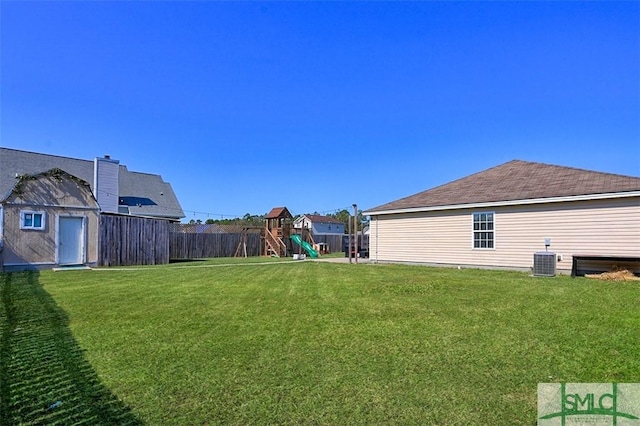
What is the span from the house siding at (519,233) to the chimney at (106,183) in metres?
18.5

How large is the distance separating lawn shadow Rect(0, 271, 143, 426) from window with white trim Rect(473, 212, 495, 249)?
13.2m

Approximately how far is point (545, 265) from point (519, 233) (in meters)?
2.14

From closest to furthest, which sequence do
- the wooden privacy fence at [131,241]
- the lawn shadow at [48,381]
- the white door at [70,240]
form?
the lawn shadow at [48,381], the white door at [70,240], the wooden privacy fence at [131,241]

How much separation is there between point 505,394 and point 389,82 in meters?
14.7

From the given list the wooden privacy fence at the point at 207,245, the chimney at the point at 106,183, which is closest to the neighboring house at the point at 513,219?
the wooden privacy fence at the point at 207,245

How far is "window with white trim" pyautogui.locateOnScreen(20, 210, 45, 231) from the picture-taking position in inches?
565

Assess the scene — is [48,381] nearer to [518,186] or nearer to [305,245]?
[518,186]

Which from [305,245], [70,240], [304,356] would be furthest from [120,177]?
[304,356]

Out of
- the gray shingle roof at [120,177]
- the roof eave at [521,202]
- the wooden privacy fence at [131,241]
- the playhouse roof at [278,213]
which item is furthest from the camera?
the playhouse roof at [278,213]

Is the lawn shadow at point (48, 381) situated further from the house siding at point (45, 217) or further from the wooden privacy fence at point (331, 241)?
the wooden privacy fence at point (331, 241)

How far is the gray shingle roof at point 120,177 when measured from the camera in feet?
72.0
